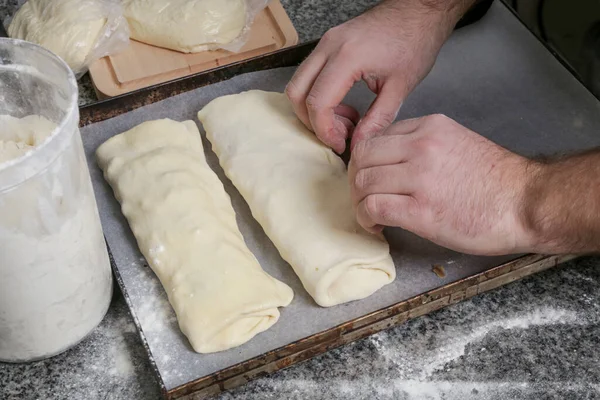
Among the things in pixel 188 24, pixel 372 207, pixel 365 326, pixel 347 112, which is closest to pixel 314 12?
pixel 188 24

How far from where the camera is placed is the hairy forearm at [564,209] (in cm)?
104

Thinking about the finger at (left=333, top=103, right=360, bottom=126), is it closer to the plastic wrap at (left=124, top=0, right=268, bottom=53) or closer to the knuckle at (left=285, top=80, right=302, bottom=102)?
the knuckle at (left=285, top=80, right=302, bottom=102)

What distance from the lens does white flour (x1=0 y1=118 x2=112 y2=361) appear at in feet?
2.75

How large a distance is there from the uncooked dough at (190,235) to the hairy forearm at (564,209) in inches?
14.4

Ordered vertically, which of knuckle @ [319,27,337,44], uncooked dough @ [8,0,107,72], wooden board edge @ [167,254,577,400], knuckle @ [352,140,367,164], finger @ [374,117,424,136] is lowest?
wooden board edge @ [167,254,577,400]

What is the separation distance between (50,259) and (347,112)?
0.60m

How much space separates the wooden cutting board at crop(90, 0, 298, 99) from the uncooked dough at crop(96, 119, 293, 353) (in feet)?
0.69

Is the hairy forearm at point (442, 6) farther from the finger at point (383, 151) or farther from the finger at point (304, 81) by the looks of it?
the finger at point (383, 151)

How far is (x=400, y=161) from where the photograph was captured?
43.0 inches

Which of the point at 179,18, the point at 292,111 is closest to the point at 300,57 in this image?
the point at 292,111

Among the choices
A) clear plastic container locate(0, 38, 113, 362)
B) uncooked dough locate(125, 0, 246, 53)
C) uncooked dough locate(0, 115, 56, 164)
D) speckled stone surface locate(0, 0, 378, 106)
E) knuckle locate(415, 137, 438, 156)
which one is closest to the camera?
clear plastic container locate(0, 38, 113, 362)

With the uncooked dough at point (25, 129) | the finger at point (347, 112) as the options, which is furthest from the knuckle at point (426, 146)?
the uncooked dough at point (25, 129)

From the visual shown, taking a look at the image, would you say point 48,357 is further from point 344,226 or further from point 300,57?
point 300,57

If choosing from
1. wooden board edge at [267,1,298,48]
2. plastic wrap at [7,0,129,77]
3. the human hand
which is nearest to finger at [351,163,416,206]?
the human hand
